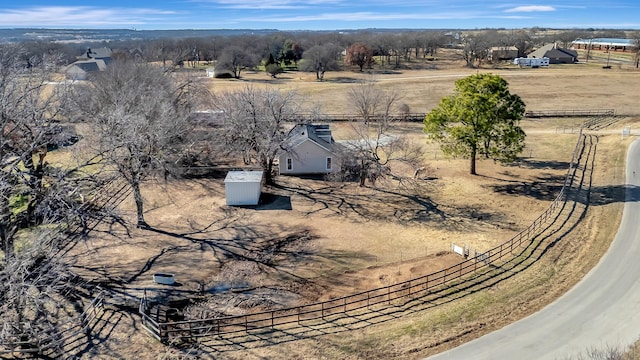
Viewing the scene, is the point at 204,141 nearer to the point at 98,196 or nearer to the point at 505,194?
the point at 98,196

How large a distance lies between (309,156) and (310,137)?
1447 mm

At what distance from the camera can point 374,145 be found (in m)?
43.3

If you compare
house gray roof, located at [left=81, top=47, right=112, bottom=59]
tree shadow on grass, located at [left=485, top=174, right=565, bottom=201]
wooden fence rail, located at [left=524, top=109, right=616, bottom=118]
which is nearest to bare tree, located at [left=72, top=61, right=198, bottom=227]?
tree shadow on grass, located at [left=485, top=174, right=565, bottom=201]

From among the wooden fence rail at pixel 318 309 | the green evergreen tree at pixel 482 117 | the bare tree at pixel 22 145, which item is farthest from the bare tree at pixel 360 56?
the wooden fence rail at pixel 318 309

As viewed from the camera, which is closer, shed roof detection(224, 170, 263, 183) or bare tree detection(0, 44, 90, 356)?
bare tree detection(0, 44, 90, 356)

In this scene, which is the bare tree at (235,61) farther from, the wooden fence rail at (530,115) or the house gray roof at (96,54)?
the house gray roof at (96,54)

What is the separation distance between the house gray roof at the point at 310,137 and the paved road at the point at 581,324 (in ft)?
65.3

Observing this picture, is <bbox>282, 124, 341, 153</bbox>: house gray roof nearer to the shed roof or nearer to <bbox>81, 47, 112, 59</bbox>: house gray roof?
the shed roof

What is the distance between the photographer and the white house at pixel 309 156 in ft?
119

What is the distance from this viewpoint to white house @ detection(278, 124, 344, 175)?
1430 inches

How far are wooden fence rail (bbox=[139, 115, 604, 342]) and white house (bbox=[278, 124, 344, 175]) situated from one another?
613 inches

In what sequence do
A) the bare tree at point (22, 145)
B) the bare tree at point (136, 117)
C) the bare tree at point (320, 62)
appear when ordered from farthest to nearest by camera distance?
the bare tree at point (320, 62) < the bare tree at point (136, 117) < the bare tree at point (22, 145)

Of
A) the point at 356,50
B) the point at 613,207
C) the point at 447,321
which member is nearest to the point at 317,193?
the point at 447,321

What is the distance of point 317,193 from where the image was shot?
33375 millimetres
